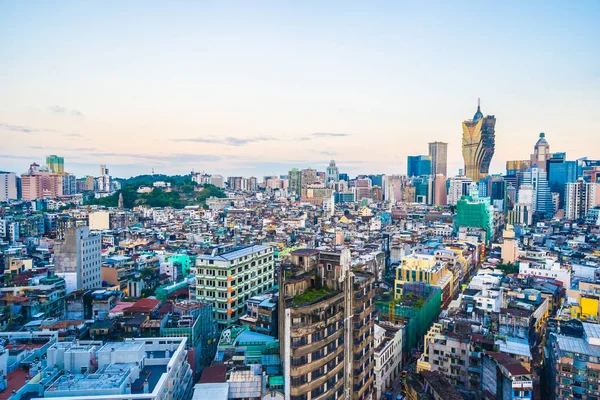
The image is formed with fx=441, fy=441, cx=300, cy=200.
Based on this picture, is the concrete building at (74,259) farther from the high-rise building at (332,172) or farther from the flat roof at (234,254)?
the high-rise building at (332,172)

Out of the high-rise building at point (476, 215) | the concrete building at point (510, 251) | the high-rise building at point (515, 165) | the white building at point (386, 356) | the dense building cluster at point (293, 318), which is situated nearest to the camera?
the dense building cluster at point (293, 318)

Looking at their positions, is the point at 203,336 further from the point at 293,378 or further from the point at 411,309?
the point at 411,309

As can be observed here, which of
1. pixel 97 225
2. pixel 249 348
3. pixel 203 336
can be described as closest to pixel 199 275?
pixel 203 336

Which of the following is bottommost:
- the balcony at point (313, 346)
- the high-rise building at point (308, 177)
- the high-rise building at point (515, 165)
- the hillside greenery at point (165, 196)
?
the balcony at point (313, 346)

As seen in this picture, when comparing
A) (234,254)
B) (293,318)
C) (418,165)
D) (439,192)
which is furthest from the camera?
(418,165)

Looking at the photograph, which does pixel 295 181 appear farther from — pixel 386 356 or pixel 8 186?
pixel 386 356

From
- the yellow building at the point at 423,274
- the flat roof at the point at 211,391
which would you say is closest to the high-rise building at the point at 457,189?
the yellow building at the point at 423,274

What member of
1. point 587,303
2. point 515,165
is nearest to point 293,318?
Result: point 587,303
